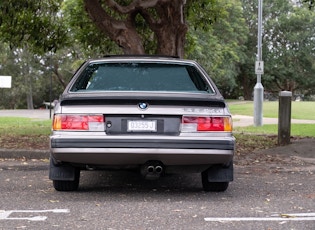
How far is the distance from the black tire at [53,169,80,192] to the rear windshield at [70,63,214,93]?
3.34ft

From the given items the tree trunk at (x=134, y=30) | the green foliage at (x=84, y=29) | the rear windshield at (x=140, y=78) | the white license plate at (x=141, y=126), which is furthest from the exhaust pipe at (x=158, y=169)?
the green foliage at (x=84, y=29)

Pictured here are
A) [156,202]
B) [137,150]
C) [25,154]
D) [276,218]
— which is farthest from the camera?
[25,154]

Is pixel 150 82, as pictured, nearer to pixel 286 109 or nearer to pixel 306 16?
pixel 286 109

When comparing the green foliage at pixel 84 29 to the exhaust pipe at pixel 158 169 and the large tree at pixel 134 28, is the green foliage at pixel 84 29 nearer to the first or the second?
the large tree at pixel 134 28

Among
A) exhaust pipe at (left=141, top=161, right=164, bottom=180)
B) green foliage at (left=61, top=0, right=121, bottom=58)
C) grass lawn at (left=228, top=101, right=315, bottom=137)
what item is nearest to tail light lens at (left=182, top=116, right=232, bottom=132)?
exhaust pipe at (left=141, top=161, right=164, bottom=180)

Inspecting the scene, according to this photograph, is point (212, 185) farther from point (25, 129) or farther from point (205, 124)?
point (25, 129)

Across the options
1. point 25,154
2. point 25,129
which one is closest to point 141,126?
point 25,154

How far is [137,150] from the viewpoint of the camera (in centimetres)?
565

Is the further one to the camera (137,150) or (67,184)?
(67,184)

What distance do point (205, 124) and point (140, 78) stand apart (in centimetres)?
115

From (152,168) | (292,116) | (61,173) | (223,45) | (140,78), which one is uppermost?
(223,45)

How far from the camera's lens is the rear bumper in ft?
18.5

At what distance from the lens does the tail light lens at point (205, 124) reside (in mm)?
5723

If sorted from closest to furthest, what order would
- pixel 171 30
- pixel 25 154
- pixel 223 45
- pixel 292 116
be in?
pixel 25 154 < pixel 171 30 < pixel 292 116 < pixel 223 45
